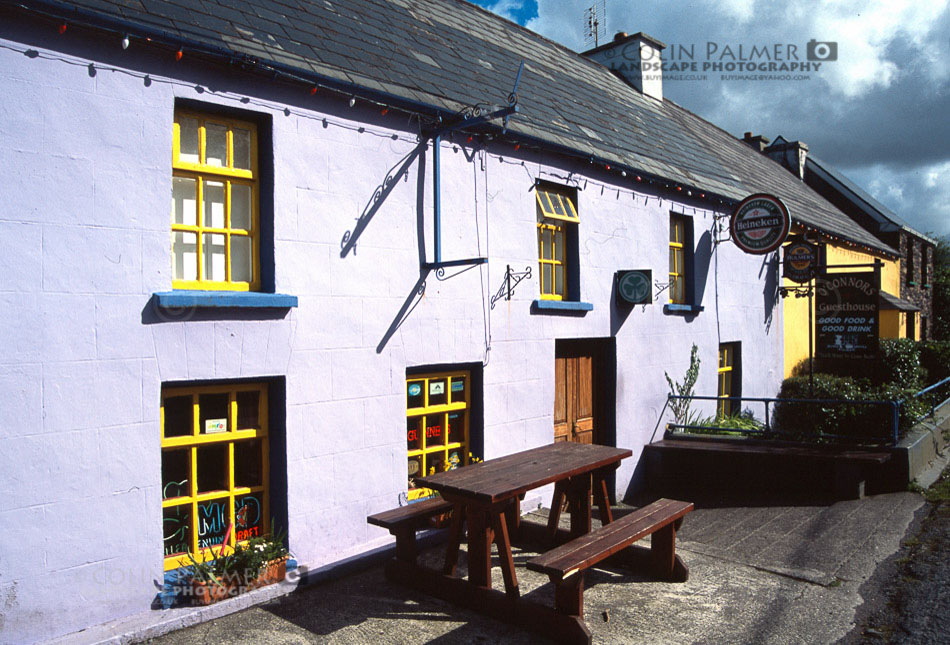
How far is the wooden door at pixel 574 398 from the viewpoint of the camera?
31.1 ft

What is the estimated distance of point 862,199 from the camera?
82.7 ft

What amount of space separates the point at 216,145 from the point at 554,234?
15.9ft

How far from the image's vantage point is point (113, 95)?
5230mm

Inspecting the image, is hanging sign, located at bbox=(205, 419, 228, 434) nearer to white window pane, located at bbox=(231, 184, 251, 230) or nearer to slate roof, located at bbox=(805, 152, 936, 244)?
white window pane, located at bbox=(231, 184, 251, 230)

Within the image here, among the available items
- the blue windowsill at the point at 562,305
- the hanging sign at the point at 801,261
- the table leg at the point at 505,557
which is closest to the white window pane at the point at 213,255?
the table leg at the point at 505,557

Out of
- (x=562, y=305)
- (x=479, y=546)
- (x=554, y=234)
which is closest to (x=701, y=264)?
(x=554, y=234)

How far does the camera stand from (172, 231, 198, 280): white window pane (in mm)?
5758

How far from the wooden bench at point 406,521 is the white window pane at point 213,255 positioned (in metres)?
2.59

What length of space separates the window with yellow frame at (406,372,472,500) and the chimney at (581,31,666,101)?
11023 mm

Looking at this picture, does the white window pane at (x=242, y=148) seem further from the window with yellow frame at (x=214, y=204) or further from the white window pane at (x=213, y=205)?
the white window pane at (x=213, y=205)

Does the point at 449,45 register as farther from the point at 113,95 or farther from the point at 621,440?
the point at 621,440

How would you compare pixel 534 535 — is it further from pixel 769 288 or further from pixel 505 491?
pixel 769 288

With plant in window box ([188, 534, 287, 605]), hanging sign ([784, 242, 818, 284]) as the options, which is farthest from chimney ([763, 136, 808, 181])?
plant in window box ([188, 534, 287, 605])

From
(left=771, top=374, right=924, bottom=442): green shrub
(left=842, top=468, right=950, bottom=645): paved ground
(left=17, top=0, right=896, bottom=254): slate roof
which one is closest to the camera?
(left=842, top=468, right=950, bottom=645): paved ground
